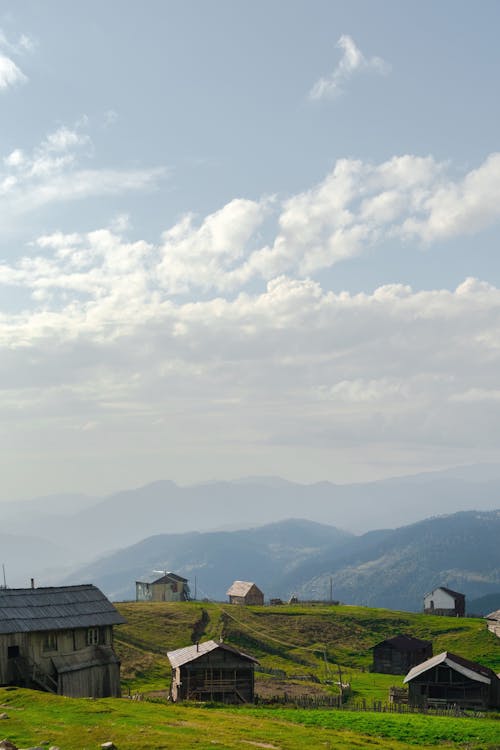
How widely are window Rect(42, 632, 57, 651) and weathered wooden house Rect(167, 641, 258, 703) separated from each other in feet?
44.7

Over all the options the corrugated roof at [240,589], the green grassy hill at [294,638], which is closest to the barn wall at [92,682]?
the green grassy hill at [294,638]

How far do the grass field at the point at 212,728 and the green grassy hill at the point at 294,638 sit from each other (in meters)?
28.7

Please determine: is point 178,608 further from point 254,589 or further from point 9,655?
point 9,655

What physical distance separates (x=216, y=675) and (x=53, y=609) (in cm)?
1684

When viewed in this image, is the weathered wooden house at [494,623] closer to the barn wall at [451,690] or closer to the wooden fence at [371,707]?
the barn wall at [451,690]

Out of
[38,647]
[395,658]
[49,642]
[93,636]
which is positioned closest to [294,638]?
[395,658]

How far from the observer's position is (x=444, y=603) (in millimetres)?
158750

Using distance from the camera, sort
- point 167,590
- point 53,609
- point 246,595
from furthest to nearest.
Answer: point 167,590 → point 246,595 → point 53,609

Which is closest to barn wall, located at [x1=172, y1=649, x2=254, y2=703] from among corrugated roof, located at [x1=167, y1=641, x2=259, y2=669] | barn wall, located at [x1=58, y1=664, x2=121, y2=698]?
corrugated roof, located at [x1=167, y1=641, x2=259, y2=669]

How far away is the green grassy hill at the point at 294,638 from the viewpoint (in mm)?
89562

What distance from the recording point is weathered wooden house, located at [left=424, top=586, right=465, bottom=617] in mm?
157500

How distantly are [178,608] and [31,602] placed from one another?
7657 cm

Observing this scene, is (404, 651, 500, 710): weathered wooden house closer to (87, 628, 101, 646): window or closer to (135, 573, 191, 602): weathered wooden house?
(87, 628, 101, 646): window

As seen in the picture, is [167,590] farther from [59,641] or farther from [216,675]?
[59,641]
